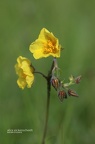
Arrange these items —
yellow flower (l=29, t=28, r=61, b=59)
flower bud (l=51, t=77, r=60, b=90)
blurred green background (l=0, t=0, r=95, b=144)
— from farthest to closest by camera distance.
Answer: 1. blurred green background (l=0, t=0, r=95, b=144)
2. yellow flower (l=29, t=28, r=61, b=59)
3. flower bud (l=51, t=77, r=60, b=90)

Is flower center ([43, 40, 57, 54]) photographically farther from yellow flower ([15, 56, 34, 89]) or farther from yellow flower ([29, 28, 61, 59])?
yellow flower ([15, 56, 34, 89])

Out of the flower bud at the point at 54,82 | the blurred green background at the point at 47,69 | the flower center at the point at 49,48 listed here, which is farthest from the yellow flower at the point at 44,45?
the blurred green background at the point at 47,69

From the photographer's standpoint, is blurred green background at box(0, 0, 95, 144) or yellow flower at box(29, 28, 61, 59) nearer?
yellow flower at box(29, 28, 61, 59)

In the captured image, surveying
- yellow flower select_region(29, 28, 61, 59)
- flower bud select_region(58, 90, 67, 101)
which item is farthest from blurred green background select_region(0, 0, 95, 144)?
yellow flower select_region(29, 28, 61, 59)

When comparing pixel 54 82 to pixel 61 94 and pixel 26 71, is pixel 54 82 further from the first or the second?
pixel 26 71

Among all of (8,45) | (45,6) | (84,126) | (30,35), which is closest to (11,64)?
(8,45)

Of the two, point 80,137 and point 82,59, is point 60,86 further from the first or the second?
point 82,59

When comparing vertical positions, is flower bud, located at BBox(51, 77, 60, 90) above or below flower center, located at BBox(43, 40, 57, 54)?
below

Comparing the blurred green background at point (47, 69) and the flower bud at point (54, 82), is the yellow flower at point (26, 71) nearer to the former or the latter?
the flower bud at point (54, 82)
